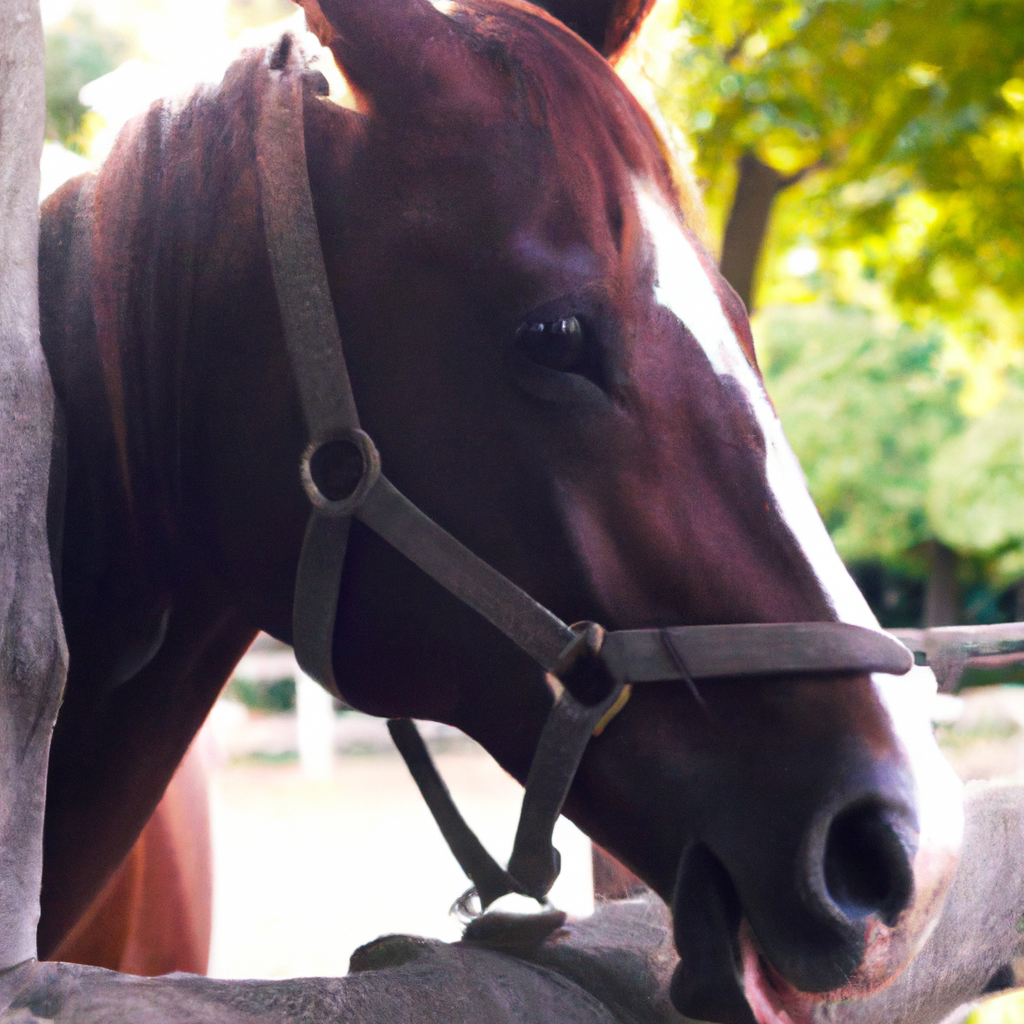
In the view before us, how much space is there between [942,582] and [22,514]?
1727 centimetres

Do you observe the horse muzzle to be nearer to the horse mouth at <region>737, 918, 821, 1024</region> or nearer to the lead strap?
the horse mouth at <region>737, 918, 821, 1024</region>

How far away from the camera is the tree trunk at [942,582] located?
16.7m

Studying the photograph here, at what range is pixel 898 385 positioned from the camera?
15.6 meters

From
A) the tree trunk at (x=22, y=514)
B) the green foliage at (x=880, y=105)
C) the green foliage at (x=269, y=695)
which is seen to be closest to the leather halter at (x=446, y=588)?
the tree trunk at (x=22, y=514)

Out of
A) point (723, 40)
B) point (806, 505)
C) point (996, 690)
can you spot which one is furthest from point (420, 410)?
point (723, 40)

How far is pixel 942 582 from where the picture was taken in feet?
54.9

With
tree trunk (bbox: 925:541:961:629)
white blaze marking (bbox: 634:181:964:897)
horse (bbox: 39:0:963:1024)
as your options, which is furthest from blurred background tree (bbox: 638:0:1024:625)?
tree trunk (bbox: 925:541:961:629)

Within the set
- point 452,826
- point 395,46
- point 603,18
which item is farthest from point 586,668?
point 603,18

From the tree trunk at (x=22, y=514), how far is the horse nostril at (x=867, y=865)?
0.69m

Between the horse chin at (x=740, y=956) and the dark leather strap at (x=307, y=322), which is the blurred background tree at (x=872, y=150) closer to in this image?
the dark leather strap at (x=307, y=322)

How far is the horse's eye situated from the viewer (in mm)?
1156

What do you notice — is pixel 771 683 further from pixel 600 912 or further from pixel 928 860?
pixel 600 912

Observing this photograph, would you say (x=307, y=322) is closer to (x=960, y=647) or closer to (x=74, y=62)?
(x=960, y=647)

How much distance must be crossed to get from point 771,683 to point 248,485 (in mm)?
627
